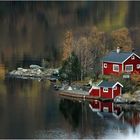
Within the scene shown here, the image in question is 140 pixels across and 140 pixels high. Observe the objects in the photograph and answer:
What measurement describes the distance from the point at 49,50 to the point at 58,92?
36.6ft

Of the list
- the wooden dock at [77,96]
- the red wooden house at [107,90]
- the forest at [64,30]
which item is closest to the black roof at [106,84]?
the red wooden house at [107,90]

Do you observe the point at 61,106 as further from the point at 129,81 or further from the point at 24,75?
the point at 24,75

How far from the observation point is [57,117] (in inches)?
1144

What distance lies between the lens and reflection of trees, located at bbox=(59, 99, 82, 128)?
28858 millimetres

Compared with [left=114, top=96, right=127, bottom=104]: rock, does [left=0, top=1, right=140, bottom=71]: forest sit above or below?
above

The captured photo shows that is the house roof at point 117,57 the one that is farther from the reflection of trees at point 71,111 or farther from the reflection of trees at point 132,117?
the reflection of trees at point 132,117

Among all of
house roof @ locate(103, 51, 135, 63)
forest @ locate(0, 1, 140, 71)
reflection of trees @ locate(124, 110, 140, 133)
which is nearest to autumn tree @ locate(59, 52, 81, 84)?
forest @ locate(0, 1, 140, 71)

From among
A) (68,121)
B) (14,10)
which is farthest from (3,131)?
(14,10)

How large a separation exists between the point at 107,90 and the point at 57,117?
12.8 feet

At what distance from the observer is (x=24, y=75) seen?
37344mm

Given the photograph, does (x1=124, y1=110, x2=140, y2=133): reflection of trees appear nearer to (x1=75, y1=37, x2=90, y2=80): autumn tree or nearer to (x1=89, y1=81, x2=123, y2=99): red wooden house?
(x1=89, y1=81, x2=123, y2=99): red wooden house

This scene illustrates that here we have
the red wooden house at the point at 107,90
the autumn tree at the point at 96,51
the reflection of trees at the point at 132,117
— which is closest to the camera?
the reflection of trees at the point at 132,117

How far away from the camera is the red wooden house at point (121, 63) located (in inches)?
1362

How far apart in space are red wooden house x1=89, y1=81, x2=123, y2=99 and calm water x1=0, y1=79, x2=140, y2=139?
2.45 ft
